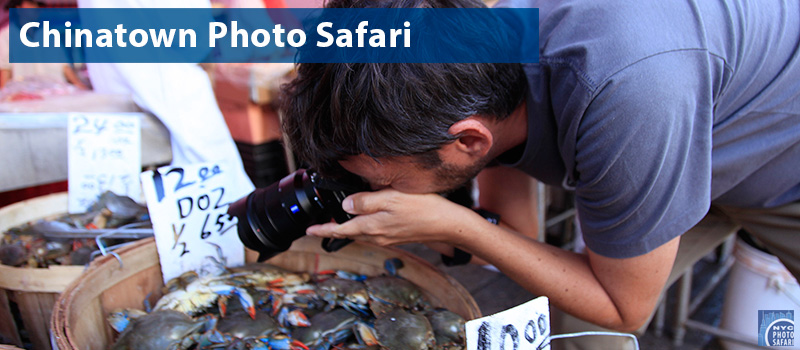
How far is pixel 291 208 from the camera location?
1112 millimetres

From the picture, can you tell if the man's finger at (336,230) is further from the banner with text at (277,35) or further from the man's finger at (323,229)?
the banner with text at (277,35)

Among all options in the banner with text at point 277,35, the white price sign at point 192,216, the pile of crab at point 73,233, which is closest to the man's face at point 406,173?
the banner with text at point 277,35

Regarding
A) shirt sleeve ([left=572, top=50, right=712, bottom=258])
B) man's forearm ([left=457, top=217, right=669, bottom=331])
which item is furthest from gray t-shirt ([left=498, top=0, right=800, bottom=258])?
man's forearm ([left=457, top=217, right=669, bottom=331])

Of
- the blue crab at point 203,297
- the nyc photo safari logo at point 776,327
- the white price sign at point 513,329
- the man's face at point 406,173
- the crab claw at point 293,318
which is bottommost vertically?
the nyc photo safari logo at point 776,327

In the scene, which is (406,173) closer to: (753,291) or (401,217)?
(401,217)

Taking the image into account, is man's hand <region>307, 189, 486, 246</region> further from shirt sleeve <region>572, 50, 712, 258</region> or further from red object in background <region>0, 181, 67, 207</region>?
red object in background <region>0, 181, 67, 207</region>

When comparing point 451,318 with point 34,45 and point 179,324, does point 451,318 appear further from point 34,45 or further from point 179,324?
point 34,45

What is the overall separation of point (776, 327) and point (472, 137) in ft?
4.25

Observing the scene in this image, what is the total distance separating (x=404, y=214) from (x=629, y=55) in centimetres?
56

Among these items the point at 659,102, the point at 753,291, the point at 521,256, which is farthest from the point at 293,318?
the point at 753,291

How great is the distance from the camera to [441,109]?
96 cm

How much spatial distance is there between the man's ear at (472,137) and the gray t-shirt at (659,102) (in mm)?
165

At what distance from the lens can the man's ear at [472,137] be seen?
989 mm

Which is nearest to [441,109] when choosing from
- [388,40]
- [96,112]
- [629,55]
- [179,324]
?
[388,40]
